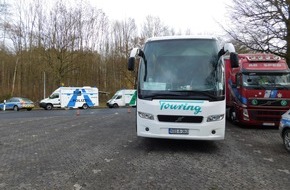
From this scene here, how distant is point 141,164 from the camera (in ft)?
20.3

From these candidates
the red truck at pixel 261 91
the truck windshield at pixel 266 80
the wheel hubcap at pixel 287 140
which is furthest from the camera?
the truck windshield at pixel 266 80

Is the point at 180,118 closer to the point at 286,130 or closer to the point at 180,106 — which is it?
the point at 180,106

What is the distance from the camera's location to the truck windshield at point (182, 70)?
725 cm

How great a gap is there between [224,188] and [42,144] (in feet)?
18.9

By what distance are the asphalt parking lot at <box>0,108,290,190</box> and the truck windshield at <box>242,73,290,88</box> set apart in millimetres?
3631

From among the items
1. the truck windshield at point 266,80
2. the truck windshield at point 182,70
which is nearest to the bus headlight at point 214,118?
the truck windshield at point 182,70

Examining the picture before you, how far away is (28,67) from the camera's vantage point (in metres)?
46.1

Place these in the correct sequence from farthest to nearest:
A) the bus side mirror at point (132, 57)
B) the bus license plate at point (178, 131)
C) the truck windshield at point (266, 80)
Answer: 1. the truck windshield at point (266, 80)
2. the bus side mirror at point (132, 57)
3. the bus license plate at point (178, 131)

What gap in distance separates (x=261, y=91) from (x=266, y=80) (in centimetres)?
61

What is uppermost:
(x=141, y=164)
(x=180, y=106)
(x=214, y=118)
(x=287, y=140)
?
(x=180, y=106)

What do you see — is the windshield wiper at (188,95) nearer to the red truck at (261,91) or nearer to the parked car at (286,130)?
the parked car at (286,130)

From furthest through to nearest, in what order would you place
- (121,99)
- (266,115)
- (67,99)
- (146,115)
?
(121,99)
(67,99)
(266,115)
(146,115)

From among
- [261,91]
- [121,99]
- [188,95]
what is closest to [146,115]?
[188,95]

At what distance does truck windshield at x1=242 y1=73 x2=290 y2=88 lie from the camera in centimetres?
1216
